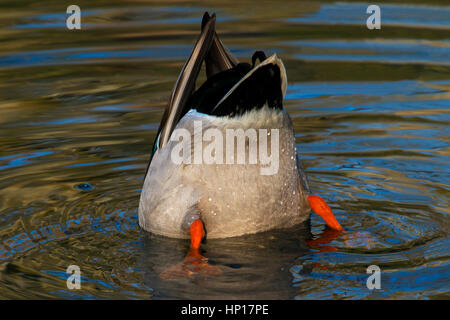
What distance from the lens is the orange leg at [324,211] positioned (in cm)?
577

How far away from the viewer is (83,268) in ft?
16.5

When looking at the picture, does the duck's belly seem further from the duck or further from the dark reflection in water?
the dark reflection in water

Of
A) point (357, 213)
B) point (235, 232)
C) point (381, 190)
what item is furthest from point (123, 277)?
point (381, 190)

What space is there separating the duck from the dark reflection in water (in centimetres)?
14

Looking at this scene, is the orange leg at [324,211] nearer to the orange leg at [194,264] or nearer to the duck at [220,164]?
the duck at [220,164]

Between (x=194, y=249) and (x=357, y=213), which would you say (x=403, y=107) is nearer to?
(x=357, y=213)

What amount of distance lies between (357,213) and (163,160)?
1.47m

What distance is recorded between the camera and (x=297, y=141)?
769cm

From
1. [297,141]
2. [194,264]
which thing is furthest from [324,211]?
[297,141]

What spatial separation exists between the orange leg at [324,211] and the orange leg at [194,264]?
860 millimetres

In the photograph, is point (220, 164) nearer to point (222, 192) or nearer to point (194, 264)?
point (222, 192)

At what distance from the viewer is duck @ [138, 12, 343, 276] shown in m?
5.44

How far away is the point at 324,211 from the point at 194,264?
1.10 meters

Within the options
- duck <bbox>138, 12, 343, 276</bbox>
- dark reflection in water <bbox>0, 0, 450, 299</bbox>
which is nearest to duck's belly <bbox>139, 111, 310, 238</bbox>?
duck <bbox>138, 12, 343, 276</bbox>
